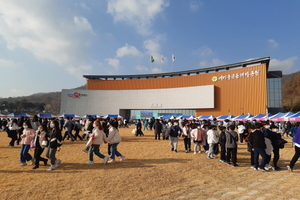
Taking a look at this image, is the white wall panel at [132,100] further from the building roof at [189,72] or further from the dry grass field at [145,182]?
the dry grass field at [145,182]

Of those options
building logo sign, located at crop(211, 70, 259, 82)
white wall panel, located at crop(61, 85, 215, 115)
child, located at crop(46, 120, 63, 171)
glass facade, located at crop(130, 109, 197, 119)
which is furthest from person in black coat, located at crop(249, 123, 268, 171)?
glass facade, located at crop(130, 109, 197, 119)

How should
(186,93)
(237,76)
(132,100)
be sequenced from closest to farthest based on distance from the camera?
(237,76) < (186,93) < (132,100)

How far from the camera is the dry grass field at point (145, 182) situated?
401cm

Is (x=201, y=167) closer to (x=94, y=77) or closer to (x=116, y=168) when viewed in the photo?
(x=116, y=168)

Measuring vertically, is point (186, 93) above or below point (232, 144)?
above

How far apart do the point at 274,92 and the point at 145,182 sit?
158 ft

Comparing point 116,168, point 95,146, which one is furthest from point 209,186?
point 95,146

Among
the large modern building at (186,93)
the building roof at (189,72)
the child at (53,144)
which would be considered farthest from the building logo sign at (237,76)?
the child at (53,144)

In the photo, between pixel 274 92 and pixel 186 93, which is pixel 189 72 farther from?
pixel 274 92

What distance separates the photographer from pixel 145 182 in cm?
486

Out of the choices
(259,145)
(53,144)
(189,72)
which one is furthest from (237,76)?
(53,144)

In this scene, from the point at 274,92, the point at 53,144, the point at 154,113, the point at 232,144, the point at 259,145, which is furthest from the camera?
the point at 154,113

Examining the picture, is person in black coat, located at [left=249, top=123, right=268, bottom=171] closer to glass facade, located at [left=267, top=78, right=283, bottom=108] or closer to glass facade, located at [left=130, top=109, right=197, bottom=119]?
glass facade, located at [left=267, top=78, right=283, bottom=108]

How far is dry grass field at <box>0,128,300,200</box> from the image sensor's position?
4.01 m
